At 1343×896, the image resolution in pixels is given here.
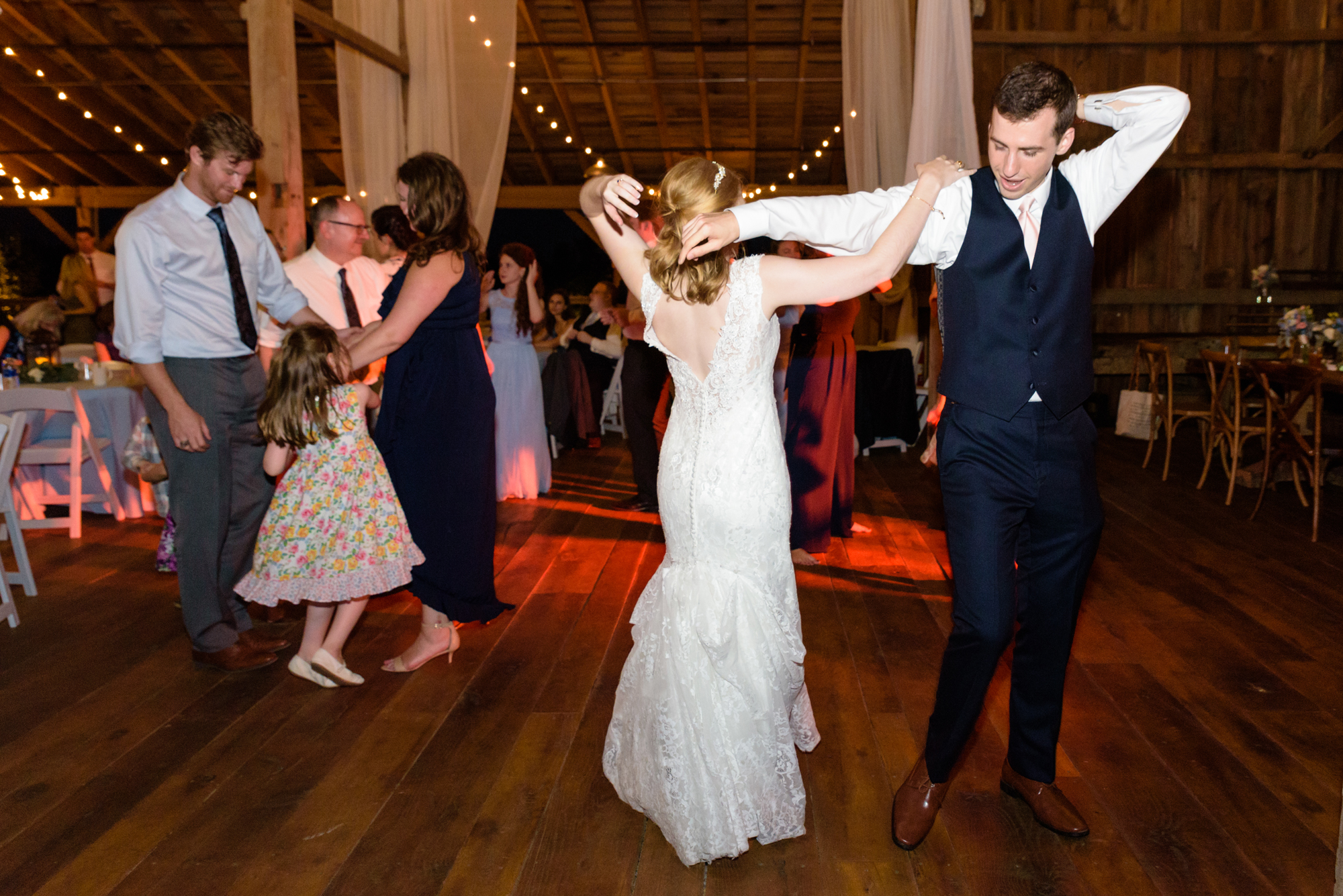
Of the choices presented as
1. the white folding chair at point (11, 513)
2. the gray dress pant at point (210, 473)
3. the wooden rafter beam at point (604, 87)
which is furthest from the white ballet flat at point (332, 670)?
the wooden rafter beam at point (604, 87)

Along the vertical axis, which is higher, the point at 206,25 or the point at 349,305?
Result: the point at 206,25

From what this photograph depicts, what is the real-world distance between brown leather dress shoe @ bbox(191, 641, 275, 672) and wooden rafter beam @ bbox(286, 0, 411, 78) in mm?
2939

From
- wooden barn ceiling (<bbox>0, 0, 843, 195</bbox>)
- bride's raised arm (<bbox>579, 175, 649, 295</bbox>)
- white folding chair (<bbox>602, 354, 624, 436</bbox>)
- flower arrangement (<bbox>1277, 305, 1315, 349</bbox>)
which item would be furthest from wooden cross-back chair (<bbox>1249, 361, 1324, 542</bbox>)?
wooden barn ceiling (<bbox>0, 0, 843, 195</bbox>)

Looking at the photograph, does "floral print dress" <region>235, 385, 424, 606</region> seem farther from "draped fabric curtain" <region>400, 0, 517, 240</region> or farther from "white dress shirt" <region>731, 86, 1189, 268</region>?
"draped fabric curtain" <region>400, 0, 517, 240</region>

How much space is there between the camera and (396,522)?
3.12m

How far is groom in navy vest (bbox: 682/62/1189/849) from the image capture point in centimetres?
193

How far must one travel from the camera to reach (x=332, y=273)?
4219mm

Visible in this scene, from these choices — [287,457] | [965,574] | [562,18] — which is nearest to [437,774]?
[287,457]

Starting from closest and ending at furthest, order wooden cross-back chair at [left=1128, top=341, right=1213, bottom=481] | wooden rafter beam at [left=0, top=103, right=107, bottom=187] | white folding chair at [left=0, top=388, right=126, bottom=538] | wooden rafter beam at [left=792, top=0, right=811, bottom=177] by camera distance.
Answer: white folding chair at [left=0, top=388, right=126, bottom=538], wooden cross-back chair at [left=1128, top=341, right=1213, bottom=481], wooden rafter beam at [left=792, top=0, right=811, bottom=177], wooden rafter beam at [left=0, top=103, right=107, bottom=187]

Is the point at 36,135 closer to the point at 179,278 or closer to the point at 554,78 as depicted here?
the point at 554,78

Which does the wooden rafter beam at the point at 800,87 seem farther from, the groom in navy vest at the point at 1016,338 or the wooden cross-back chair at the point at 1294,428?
the groom in navy vest at the point at 1016,338

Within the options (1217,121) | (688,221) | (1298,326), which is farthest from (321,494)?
(1217,121)

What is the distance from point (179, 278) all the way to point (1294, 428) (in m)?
5.30

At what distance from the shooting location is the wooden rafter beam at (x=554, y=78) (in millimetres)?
10492
